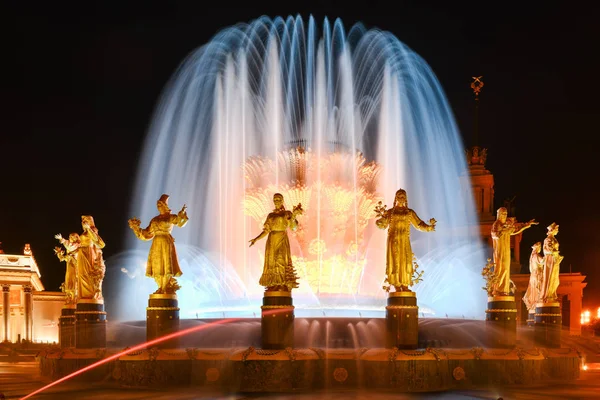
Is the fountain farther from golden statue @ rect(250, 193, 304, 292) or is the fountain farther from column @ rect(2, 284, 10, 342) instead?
column @ rect(2, 284, 10, 342)

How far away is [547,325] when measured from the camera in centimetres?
2584

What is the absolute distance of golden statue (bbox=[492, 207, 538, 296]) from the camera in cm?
2394

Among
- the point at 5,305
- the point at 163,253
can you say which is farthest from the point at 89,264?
the point at 5,305

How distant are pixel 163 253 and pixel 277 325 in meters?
3.82

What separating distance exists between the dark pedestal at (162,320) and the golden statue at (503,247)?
28.4 ft

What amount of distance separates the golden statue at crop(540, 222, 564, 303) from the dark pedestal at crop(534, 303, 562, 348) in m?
0.28

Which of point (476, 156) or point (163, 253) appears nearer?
point (163, 253)

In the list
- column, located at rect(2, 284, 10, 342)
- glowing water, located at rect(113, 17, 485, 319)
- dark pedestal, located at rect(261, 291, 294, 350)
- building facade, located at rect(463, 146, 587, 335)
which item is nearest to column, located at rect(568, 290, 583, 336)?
building facade, located at rect(463, 146, 587, 335)

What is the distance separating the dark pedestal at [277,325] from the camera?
2166cm

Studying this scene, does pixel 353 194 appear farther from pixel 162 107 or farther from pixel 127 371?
pixel 127 371

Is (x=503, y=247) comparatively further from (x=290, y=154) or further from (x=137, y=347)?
(x=137, y=347)

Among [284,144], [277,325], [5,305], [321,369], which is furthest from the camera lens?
[5,305]

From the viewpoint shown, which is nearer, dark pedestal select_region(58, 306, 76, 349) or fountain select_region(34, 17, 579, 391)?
dark pedestal select_region(58, 306, 76, 349)

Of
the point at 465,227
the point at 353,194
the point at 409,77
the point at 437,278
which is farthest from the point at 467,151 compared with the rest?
the point at 353,194
